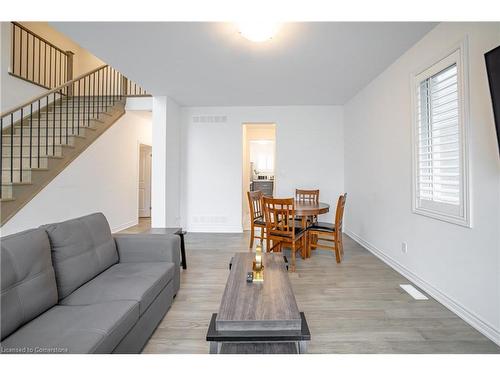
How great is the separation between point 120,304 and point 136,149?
524 centimetres

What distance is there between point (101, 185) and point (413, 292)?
17.3 feet

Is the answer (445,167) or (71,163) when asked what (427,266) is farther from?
(71,163)

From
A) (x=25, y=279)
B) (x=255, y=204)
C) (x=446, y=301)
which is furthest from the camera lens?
(x=255, y=204)

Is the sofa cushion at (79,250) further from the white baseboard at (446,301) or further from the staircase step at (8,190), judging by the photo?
the white baseboard at (446,301)

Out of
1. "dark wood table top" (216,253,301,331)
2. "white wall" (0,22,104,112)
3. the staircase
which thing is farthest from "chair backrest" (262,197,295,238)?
"white wall" (0,22,104,112)

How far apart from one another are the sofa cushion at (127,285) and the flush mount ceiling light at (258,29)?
7.57 ft

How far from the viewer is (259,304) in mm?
1396

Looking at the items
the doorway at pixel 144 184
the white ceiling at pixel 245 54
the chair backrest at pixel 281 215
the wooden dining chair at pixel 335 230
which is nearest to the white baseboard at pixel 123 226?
the doorway at pixel 144 184

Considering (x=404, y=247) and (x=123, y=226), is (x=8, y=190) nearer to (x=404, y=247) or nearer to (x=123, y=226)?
(x=123, y=226)

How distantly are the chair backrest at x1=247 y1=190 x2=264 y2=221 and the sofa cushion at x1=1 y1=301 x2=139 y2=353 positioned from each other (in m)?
2.66

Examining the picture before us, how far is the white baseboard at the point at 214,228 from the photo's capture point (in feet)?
17.5

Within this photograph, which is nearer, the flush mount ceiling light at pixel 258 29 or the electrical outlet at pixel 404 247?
the flush mount ceiling light at pixel 258 29

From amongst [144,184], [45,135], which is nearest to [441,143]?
[45,135]

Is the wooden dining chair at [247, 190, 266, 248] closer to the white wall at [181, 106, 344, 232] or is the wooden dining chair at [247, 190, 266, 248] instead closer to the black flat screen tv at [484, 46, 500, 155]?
the white wall at [181, 106, 344, 232]
